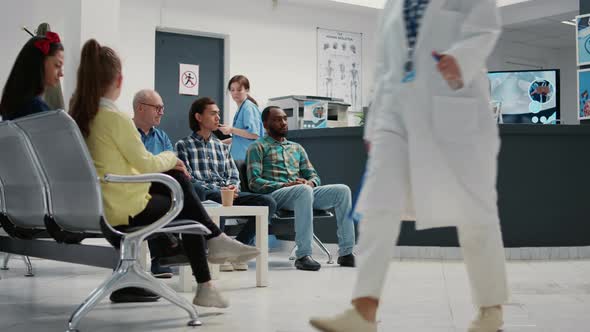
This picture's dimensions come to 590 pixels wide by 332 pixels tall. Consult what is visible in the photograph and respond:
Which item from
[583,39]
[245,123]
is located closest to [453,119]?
[245,123]

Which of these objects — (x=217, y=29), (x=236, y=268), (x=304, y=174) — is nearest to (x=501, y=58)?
(x=217, y=29)

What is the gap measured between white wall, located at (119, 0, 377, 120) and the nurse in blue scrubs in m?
1.87

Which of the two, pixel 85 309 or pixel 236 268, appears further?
pixel 236 268

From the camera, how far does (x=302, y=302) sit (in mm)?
3000

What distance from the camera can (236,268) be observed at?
14.4ft

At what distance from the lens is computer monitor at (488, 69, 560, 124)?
7125 millimetres

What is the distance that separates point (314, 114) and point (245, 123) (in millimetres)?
1094

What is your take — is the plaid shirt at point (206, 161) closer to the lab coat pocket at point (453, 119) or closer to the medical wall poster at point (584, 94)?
the lab coat pocket at point (453, 119)

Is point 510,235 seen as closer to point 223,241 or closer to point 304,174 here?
point 304,174

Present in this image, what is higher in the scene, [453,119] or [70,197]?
[453,119]

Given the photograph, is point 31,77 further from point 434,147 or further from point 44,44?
point 434,147

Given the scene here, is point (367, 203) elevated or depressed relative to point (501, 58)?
depressed

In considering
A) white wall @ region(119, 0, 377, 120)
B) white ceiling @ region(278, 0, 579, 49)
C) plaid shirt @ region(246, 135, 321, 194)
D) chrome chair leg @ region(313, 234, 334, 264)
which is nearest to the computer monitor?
white ceiling @ region(278, 0, 579, 49)

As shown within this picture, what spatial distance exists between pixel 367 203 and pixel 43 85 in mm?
1488
